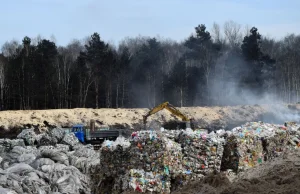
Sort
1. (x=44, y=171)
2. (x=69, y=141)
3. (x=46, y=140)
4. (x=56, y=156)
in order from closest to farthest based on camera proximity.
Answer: (x=44, y=171)
(x=56, y=156)
(x=69, y=141)
(x=46, y=140)

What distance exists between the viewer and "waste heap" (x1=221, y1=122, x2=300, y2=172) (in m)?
9.52

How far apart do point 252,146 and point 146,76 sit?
44.2m

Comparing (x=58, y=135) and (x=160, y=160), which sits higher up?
(x=160, y=160)

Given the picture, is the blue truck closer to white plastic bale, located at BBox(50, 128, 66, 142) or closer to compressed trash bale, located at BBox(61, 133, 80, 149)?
white plastic bale, located at BBox(50, 128, 66, 142)

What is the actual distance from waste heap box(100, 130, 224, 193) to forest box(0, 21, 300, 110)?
1468 inches

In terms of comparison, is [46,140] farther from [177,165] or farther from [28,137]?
[177,165]

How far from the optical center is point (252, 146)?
9773 mm

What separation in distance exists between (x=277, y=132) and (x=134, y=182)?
383cm

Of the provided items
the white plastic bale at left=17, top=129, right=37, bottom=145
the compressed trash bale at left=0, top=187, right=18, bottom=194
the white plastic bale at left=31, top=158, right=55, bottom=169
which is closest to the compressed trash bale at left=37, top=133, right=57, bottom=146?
the white plastic bale at left=17, top=129, right=37, bottom=145

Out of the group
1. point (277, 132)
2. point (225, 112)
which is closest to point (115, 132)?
point (225, 112)

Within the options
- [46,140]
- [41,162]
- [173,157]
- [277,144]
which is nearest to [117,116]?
[46,140]

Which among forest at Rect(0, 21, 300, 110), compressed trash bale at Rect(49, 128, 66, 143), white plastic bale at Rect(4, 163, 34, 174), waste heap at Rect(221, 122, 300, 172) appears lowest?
white plastic bale at Rect(4, 163, 34, 174)

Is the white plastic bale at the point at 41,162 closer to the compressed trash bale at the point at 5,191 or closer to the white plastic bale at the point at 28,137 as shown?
the compressed trash bale at the point at 5,191

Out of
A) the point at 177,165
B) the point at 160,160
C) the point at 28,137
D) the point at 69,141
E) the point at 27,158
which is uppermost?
the point at 160,160
